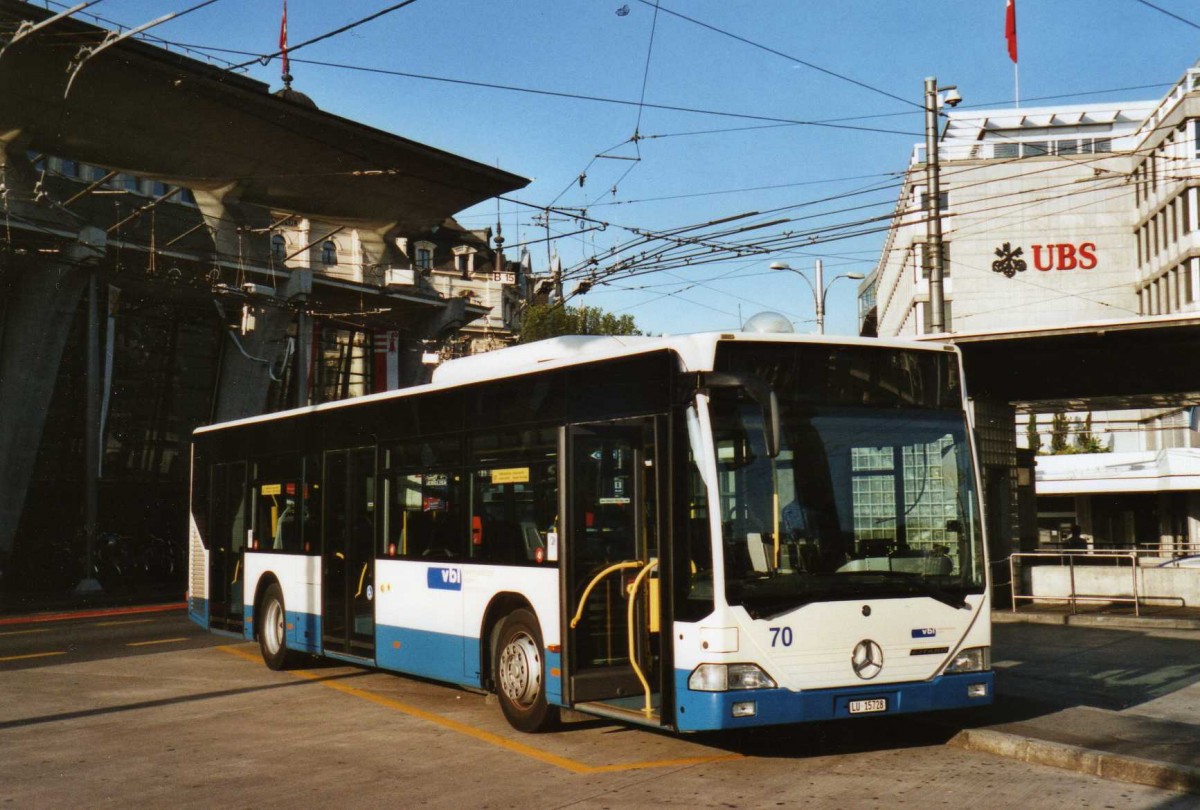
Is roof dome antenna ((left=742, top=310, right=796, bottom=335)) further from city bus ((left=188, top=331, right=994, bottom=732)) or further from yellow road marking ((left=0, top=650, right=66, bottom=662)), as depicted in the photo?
yellow road marking ((left=0, top=650, right=66, bottom=662))

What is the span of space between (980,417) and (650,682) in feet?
44.7

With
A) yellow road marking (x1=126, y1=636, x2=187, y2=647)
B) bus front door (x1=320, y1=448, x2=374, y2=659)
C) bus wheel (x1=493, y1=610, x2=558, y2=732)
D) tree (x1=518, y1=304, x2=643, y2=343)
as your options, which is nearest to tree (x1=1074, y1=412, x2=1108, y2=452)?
tree (x1=518, y1=304, x2=643, y2=343)

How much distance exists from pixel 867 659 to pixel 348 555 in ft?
21.7

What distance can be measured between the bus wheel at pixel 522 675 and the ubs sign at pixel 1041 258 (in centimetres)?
7020

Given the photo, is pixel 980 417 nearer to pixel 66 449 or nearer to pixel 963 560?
pixel 963 560

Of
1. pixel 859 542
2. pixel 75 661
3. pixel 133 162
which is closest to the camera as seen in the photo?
pixel 859 542

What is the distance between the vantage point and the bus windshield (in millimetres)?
8844

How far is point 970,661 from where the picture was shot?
9508 mm

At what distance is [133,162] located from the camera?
33062 millimetres

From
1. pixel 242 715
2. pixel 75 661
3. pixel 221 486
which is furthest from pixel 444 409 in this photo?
pixel 75 661

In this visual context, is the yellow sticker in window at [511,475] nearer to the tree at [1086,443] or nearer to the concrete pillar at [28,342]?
the concrete pillar at [28,342]

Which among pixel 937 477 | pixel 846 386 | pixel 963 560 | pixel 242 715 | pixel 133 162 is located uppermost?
pixel 133 162

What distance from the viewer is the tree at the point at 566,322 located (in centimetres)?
6712

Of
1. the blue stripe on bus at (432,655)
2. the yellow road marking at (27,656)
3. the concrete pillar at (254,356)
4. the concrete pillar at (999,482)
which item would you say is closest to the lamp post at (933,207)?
the concrete pillar at (999,482)
